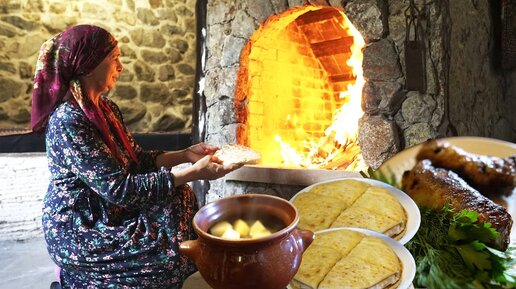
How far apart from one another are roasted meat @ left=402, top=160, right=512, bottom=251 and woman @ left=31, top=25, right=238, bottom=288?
0.85 meters

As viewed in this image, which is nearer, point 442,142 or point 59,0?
point 442,142

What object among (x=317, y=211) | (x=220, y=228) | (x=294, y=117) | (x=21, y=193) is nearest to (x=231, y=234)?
(x=220, y=228)

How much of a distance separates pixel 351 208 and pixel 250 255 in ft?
2.10

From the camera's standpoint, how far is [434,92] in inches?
111

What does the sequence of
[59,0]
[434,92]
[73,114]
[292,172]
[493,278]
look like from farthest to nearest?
[59,0]
[292,172]
[434,92]
[73,114]
[493,278]

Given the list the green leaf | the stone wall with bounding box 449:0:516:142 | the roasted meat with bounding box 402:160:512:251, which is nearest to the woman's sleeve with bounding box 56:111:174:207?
the roasted meat with bounding box 402:160:512:251

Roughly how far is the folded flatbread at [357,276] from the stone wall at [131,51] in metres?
4.93

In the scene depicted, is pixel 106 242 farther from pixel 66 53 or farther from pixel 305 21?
pixel 305 21

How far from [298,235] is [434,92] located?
221cm

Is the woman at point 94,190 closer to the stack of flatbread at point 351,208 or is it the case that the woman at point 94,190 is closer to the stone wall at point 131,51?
the stack of flatbread at point 351,208

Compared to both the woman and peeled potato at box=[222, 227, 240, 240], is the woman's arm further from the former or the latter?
peeled potato at box=[222, 227, 240, 240]

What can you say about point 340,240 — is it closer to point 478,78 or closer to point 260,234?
point 260,234

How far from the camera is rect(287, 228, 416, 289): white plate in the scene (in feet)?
3.55

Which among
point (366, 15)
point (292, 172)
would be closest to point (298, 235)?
point (292, 172)
